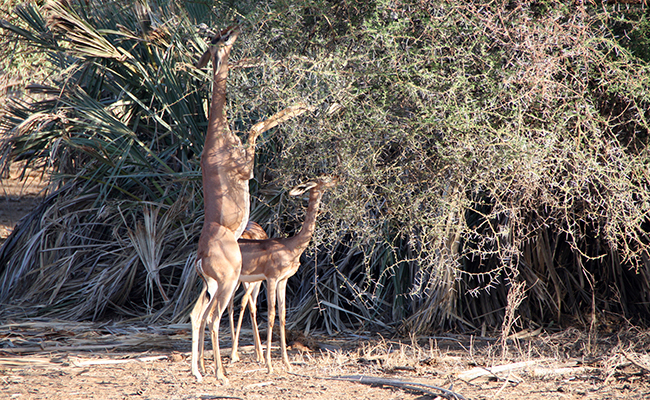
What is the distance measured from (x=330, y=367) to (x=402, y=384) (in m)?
0.76

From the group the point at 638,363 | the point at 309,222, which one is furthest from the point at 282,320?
the point at 638,363

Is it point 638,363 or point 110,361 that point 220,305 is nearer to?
point 110,361

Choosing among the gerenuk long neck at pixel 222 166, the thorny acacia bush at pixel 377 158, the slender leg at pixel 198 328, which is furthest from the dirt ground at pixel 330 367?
the gerenuk long neck at pixel 222 166

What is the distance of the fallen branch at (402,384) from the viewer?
12.5ft

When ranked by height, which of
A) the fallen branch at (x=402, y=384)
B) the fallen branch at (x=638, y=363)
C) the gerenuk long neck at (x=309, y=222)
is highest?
the gerenuk long neck at (x=309, y=222)

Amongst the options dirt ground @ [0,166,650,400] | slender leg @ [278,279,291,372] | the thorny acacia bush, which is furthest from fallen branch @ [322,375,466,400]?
the thorny acacia bush

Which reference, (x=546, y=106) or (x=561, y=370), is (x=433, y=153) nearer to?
(x=546, y=106)

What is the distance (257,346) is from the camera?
4.73 metres

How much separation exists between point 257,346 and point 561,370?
2281mm

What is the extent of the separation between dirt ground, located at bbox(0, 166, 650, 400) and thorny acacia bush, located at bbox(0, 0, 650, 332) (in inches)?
18.2

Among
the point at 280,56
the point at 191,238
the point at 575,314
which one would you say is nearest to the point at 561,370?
the point at 575,314

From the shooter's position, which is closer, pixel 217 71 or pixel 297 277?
pixel 217 71

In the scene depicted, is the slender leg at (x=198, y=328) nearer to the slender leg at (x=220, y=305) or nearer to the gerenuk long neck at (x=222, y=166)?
the slender leg at (x=220, y=305)

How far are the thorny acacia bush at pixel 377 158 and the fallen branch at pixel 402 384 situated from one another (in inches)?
23.7
